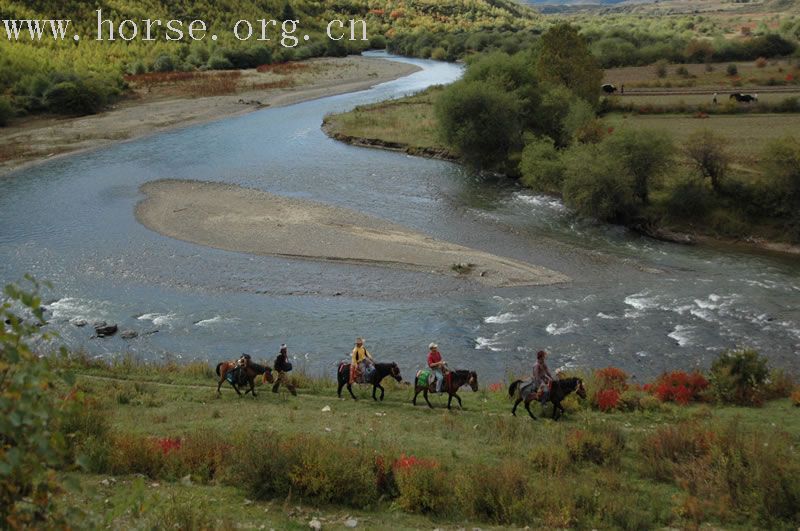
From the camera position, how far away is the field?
Answer: 12461 mm

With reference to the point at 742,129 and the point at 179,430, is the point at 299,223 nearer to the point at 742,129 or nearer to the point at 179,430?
the point at 179,430

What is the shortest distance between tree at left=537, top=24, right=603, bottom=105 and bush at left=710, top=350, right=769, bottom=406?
41.8 m

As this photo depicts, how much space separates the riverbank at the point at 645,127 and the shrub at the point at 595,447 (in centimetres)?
2491

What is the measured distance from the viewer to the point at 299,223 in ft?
137

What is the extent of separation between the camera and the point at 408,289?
107 ft

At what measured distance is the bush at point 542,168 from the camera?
4525 centimetres

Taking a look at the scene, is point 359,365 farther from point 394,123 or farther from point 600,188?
point 394,123

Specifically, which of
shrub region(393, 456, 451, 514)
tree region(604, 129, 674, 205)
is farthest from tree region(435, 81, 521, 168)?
shrub region(393, 456, 451, 514)

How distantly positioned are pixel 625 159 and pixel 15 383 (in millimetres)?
39025

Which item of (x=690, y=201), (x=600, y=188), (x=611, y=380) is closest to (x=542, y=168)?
(x=600, y=188)

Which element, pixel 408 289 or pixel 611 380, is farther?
pixel 408 289

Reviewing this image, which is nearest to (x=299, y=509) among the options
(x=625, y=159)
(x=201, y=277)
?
(x=201, y=277)

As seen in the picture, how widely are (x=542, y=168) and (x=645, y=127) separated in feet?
21.3

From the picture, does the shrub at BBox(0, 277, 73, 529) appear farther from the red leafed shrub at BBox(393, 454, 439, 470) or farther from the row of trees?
the row of trees
